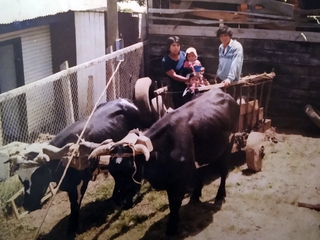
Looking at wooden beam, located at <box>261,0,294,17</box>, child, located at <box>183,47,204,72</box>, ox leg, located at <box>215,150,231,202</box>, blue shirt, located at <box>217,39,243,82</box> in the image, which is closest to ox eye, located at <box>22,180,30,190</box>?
ox leg, located at <box>215,150,231,202</box>

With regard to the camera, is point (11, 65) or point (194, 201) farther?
point (11, 65)

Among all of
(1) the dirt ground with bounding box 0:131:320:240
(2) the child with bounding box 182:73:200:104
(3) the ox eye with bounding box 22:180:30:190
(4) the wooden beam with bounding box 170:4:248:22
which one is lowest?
(1) the dirt ground with bounding box 0:131:320:240

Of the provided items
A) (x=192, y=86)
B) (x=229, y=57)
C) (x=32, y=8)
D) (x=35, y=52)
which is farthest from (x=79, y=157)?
(x=35, y=52)

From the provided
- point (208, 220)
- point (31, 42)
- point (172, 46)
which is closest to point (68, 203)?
point (208, 220)

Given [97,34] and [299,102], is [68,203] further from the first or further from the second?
[299,102]

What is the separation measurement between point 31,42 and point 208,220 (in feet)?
12.8

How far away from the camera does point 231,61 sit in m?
5.08

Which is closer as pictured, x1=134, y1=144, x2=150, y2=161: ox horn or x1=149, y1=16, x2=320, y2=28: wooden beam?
x1=134, y1=144, x2=150, y2=161: ox horn

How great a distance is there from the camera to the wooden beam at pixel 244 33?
5.93 m

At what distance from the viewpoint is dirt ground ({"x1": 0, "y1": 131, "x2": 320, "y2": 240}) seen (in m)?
3.72

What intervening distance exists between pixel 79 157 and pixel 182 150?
99 centimetres

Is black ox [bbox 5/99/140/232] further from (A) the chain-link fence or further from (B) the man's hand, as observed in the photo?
(B) the man's hand

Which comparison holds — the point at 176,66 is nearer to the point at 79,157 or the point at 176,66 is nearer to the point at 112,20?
the point at 112,20

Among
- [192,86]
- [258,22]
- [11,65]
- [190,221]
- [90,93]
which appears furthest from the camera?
[90,93]
